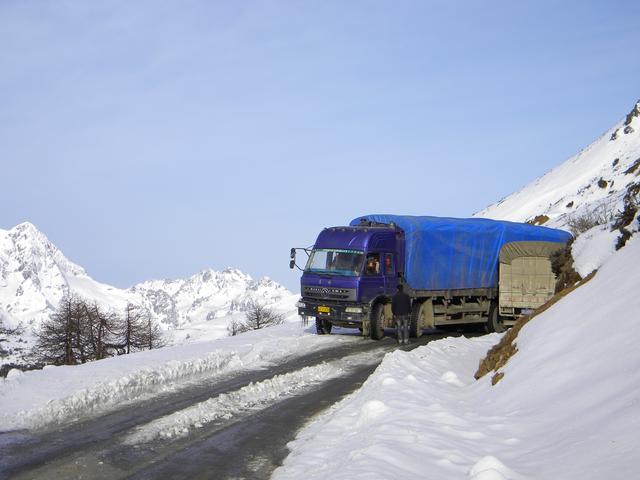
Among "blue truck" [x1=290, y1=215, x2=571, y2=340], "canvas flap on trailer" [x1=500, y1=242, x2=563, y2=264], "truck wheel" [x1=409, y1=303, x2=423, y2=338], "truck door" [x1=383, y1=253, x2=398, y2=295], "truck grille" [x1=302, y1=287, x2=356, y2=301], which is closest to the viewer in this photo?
"truck grille" [x1=302, y1=287, x2=356, y2=301]

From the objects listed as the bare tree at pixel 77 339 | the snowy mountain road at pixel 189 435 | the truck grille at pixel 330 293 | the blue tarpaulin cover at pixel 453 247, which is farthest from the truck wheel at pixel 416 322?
the bare tree at pixel 77 339

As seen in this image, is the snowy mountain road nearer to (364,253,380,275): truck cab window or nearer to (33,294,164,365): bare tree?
(364,253,380,275): truck cab window

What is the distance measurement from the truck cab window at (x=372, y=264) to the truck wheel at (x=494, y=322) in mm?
5972

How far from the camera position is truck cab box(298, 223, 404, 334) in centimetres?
1961

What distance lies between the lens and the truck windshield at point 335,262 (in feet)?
64.8

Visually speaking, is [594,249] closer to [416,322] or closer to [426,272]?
[426,272]

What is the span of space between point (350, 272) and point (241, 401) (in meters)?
8.81

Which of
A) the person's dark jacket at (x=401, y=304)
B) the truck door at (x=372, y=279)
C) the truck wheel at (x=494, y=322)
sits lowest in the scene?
the truck wheel at (x=494, y=322)

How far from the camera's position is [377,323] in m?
20.1

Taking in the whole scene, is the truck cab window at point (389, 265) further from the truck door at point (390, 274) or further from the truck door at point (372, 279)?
the truck door at point (372, 279)

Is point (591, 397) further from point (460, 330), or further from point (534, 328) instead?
point (460, 330)

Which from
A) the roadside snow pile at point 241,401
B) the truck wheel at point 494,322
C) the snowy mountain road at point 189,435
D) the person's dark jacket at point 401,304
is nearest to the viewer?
the snowy mountain road at point 189,435

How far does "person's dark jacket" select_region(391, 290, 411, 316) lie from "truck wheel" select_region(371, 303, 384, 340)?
37.1 inches

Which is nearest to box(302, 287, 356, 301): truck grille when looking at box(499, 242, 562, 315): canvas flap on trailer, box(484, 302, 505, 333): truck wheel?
box(499, 242, 562, 315): canvas flap on trailer
